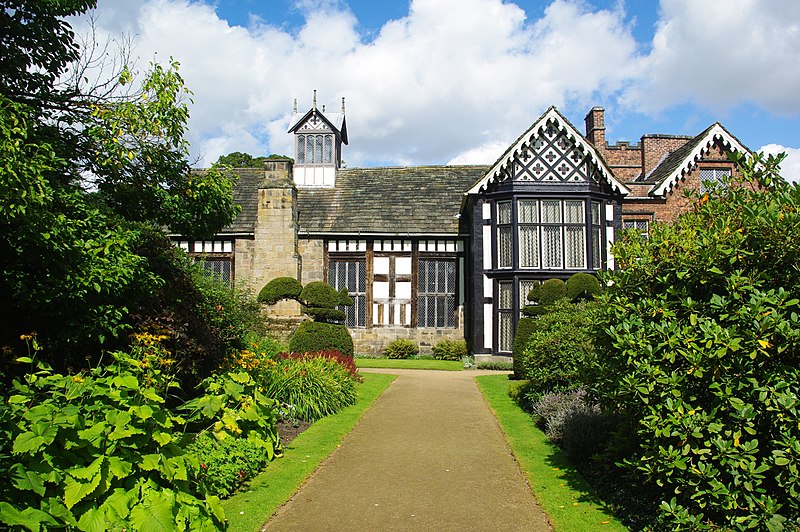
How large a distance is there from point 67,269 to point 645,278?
5.84 metres

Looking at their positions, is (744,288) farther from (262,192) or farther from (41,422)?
(262,192)

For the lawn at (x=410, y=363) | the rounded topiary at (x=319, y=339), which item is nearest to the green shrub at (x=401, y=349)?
the lawn at (x=410, y=363)

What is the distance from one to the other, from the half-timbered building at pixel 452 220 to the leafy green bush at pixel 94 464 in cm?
1485

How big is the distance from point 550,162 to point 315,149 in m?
11.3

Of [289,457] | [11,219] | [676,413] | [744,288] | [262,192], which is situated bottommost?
[289,457]

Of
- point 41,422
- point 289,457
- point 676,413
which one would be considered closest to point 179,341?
point 289,457

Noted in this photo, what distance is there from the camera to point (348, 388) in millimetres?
12531

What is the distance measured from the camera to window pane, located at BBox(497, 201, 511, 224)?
68.2 ft

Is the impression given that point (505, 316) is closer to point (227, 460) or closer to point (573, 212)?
point (573, 212)

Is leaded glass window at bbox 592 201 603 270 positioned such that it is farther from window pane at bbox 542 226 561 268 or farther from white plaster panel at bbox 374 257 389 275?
white plaster panel at bbox 374 257 389 275

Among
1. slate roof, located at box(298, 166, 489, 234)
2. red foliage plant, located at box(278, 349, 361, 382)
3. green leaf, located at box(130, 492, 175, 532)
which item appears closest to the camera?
green leaf, located at box(130, 492, 175, 532)

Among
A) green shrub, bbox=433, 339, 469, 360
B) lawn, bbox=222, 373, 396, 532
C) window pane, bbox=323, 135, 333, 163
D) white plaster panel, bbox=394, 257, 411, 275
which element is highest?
window pane, bbox=323, 135, 333, 163

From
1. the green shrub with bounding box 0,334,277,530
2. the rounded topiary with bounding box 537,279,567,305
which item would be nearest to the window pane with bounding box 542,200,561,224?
the rounded topiary with bounding box 537,279,567,305

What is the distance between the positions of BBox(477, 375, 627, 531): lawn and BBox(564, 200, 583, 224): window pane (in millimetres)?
10411
